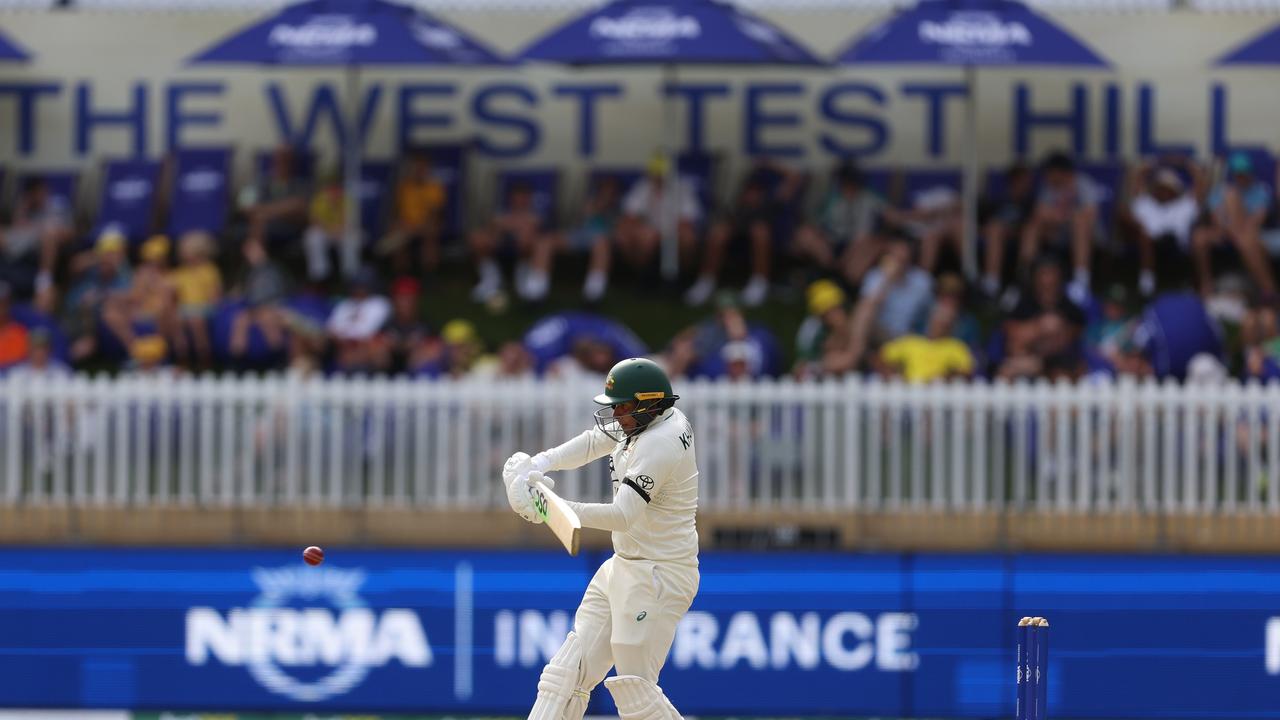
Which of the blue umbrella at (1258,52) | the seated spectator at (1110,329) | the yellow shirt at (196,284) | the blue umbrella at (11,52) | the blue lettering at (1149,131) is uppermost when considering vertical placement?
the blue umbrella at (11,52)

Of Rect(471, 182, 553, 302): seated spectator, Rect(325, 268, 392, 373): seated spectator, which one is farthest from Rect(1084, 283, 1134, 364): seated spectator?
Rect(325, 268, 392, 373): seated spectator

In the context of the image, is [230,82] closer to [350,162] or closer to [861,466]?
[350,162]

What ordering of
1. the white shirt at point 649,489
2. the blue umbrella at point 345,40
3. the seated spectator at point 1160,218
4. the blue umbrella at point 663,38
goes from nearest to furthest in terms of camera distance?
the white shirt at point 649,489
the blue umbrella at point 663,38
the blue umbrella at point 345,40
the seated spectator at point 1160,218

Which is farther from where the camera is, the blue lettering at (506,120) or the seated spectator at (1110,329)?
the blue lettering at (506,120)

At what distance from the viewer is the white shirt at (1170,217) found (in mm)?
17016

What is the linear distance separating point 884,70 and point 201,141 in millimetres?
5727

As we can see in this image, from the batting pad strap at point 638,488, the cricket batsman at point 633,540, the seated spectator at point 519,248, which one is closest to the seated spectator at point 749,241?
the seated spectator at point 519,248

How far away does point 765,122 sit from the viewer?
18.9m

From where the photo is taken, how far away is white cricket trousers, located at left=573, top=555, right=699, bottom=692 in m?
8.41

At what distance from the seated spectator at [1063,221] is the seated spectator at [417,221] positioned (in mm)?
4537

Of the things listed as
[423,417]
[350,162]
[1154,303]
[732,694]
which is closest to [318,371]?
[423,417]

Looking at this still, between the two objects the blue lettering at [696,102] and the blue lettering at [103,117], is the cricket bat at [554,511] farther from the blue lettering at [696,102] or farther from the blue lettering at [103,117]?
the blue lettering at [103,117]

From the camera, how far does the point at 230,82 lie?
1934cm

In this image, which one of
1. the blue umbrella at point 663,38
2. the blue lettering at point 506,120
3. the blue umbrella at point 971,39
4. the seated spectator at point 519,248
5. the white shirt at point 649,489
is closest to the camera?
the white shirt at point 649,489
